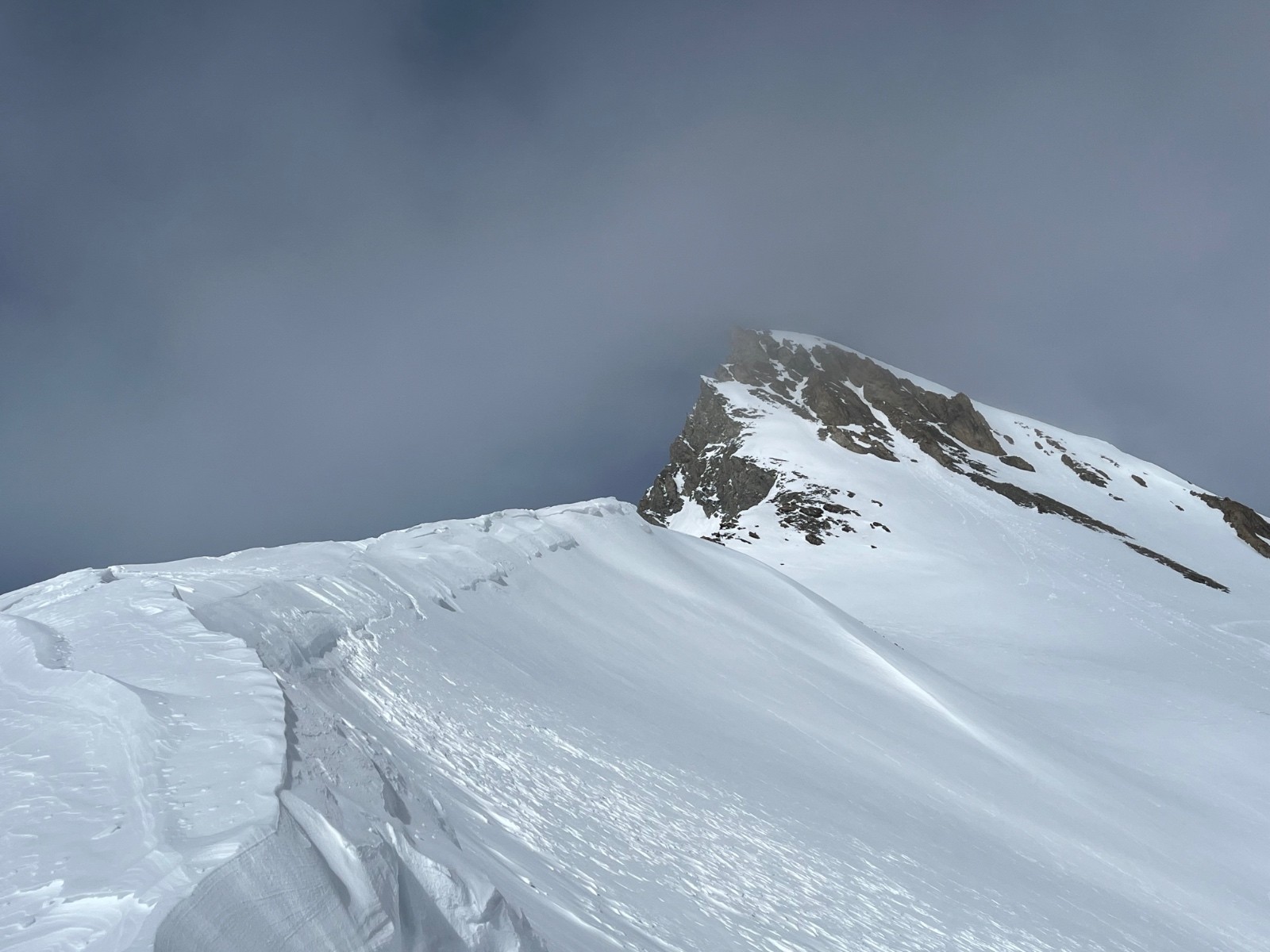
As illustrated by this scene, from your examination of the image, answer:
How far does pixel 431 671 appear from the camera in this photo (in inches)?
282

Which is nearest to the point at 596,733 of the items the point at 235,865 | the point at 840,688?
the point at 235,865

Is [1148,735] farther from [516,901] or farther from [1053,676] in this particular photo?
[516,901]

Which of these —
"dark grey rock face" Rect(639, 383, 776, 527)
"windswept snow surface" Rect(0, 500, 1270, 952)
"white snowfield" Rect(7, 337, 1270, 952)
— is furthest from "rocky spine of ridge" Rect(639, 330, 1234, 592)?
"windswept snow surface" Rect(0, 500, 1270, 952)

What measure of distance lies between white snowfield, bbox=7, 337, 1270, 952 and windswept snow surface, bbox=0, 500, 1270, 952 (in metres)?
0.03

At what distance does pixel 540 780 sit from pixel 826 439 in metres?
55.8

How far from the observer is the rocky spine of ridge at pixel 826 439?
46625 millimetres

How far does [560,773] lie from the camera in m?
6.05

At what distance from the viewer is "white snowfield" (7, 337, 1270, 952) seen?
2.94 m

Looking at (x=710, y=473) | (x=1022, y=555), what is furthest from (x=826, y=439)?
(x=1022, y=555)

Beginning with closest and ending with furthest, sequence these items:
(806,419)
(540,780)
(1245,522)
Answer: (540,780)
(1245,522)
(806,419)

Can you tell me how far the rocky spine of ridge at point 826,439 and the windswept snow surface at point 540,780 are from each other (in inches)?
1043

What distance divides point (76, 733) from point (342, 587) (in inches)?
171

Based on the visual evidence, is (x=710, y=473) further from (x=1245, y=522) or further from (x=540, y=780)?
(x=540, y=780)

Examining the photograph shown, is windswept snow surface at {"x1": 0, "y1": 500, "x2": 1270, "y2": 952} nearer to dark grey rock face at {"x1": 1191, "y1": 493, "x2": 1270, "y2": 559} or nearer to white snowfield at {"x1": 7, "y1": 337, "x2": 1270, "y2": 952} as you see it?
white snowfield at {"x1": 7, "y1": 337, "x2": 1270, "y2": 952}
